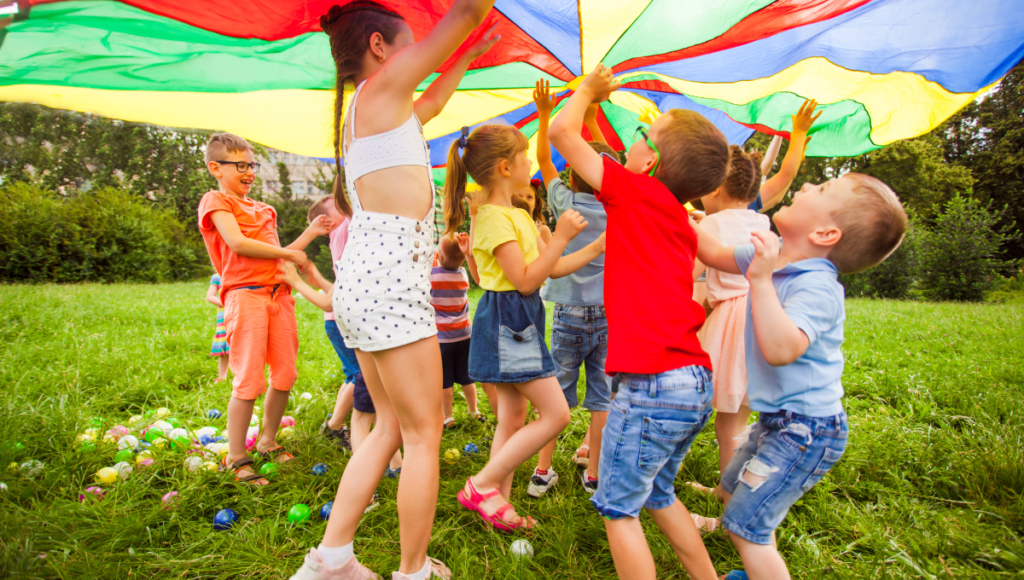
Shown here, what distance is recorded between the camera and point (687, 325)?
1.55 m

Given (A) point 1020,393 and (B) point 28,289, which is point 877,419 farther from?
(B) point 28,289

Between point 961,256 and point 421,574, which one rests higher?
point 961,256

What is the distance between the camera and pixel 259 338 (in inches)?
104

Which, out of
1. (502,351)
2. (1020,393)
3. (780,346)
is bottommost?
(1020,393)

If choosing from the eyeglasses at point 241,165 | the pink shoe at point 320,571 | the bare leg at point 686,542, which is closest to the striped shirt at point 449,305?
the eyeglasses at point 241,165

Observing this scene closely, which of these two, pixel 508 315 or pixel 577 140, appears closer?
pixel 577 140

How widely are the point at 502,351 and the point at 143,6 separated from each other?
1874 mm

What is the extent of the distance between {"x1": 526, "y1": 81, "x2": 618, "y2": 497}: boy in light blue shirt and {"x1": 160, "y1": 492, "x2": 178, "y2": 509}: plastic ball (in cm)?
168

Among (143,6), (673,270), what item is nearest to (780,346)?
(673,270)

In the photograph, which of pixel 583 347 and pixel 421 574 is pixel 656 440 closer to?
pixel 421 574

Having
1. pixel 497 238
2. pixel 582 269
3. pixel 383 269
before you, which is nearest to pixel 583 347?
pixel 582 269

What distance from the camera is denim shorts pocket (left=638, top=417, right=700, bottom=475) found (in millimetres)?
1485

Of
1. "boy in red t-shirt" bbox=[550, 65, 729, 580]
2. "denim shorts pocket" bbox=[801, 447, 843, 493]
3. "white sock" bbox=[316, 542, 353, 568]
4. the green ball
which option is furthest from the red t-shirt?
the green ball

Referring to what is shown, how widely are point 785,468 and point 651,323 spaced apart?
1.87 ft
